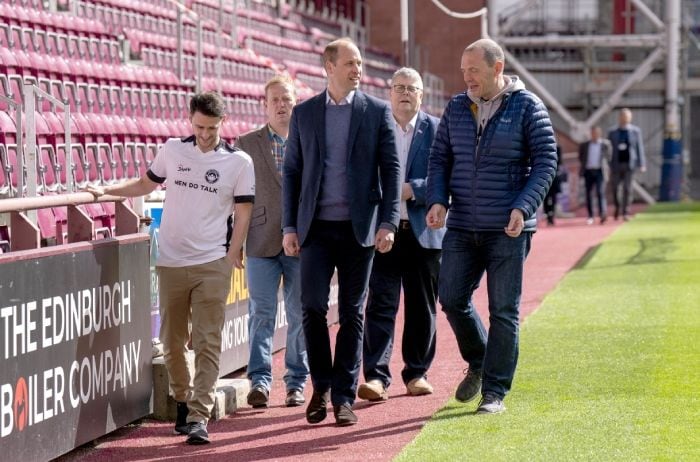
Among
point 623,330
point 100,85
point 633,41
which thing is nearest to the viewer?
point 623,330

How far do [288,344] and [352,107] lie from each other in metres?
1.60

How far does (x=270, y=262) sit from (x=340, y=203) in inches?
41.5

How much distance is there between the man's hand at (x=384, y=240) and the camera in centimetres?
705

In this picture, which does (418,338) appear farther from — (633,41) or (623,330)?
(633,41)

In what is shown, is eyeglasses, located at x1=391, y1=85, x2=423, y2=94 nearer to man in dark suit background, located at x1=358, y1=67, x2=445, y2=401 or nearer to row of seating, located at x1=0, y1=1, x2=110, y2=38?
man in dark suit background, located at x1=358, y1=67, x2=445, y2=401

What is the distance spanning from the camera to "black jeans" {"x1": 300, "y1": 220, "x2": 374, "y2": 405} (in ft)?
23.4

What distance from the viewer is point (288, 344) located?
8.09 m

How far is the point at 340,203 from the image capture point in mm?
7105

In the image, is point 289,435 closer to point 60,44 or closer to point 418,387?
point 418,387

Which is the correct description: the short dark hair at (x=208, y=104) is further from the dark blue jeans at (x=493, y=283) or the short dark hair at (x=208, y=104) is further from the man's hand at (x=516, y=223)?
the man's hand at (x=516, y=223)

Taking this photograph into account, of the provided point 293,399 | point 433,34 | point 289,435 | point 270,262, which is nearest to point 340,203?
point 270,262

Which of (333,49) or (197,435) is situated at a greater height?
(333,49)

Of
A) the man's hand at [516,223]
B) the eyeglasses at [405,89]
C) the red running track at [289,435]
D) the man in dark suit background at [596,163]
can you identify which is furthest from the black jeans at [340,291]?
the man in dark suit background at [596,163]

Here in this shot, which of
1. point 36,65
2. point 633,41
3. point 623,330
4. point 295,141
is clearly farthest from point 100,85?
point 633,41
